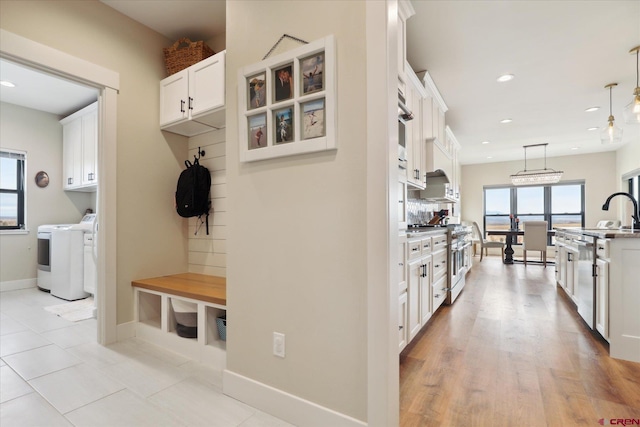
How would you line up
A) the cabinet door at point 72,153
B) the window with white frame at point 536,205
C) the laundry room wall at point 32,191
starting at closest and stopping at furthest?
the laundry room wall at point 32,191 < the cabinet door at point 72,153 < the window with white frame at point 536,205

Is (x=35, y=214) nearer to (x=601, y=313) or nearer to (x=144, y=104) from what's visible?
(x=144, y=104)

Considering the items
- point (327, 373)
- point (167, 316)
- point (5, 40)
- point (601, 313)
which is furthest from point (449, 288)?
point (5, 40)

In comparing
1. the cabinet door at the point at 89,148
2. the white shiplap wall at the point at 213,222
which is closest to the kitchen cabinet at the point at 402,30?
the white shiplap wall at the point at 213,222

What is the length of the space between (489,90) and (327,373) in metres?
4.14

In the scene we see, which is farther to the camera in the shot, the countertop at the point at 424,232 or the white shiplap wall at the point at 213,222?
the white shiplap wall at the point at 213,222

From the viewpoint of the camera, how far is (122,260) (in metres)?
2.59

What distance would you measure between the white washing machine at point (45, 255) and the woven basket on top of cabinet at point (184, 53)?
286 centimetres

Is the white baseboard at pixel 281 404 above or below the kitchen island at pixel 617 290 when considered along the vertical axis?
below

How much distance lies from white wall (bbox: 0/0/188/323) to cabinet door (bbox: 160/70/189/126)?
3.2 inches

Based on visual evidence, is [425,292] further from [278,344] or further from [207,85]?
[207,85]

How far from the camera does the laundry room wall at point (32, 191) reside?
4.29m

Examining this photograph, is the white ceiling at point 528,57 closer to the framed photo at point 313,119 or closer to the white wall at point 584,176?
the framed photo at point 313,119

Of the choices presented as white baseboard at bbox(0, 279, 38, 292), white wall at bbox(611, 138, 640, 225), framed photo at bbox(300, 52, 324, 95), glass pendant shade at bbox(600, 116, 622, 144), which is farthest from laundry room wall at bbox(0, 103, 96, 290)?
white wall at bbox(611, 138, 640, 225)

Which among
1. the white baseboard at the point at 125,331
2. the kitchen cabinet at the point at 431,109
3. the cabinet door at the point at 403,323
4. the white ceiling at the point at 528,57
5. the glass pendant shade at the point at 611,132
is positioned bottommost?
the white baseboard at the point at 125,331
